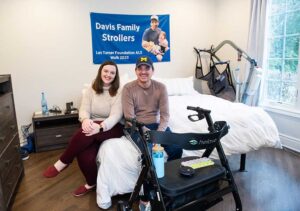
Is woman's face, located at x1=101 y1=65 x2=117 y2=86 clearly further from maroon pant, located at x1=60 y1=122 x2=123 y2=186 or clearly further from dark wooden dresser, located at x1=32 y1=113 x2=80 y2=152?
dark wooden dresser, located at x1=32 y1=113 x2=80 y2=152

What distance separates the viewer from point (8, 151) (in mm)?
1987

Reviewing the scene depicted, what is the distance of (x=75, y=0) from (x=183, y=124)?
7.90ft

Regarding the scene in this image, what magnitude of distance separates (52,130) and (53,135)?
7 cm

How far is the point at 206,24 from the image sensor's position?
168 inches

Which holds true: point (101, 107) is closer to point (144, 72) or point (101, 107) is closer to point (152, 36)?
point (144, 72)

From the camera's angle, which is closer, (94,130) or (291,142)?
(94,130)

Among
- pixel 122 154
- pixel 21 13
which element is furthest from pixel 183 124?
pixel 21 13

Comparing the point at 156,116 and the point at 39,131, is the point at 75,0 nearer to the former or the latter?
the point at 39,131

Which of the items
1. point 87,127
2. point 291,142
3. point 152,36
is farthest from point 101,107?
point 291,142

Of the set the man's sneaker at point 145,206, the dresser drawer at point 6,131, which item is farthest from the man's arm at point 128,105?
the dresser drawer at point 6,131

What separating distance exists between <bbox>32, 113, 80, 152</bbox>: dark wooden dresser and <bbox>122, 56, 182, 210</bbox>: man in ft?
4.59

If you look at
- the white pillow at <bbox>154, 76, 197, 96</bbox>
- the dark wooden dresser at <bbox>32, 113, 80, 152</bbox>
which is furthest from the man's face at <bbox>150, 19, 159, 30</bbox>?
the dark wooden dresser at <bbox>32, 113, 80, 152</bbox>

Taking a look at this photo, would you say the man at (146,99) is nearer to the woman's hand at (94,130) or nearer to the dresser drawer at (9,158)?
the woman's hand at (94,130)

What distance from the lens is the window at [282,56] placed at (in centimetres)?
307
